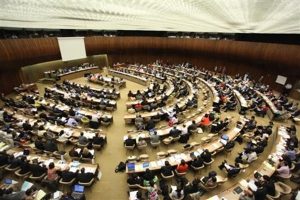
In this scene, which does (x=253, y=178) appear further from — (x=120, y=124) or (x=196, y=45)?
(x=196, y=45)

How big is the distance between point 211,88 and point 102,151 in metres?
12.4

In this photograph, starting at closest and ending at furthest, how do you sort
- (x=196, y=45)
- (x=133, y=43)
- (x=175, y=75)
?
(x=175, y=75) → (x=196, y=45) → (x=133, y=43)

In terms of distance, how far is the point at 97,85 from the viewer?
21828 millimetres

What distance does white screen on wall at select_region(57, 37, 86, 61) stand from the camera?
2182 centimetres

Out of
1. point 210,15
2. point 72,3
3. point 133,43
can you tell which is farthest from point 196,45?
point 72,3

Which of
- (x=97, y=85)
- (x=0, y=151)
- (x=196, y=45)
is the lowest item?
(x=97, y=85)

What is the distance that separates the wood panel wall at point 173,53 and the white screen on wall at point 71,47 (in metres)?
0.60

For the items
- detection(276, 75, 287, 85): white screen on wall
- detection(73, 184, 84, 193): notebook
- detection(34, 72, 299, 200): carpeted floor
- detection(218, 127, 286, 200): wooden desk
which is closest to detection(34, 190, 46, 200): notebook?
detection(73, 184, 84, 193): notebook

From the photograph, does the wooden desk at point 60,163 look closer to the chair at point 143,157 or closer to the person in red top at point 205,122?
the chair at point 143,157

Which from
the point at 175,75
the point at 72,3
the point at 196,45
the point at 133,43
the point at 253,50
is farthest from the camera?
the point at 133,43

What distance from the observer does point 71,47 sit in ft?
74.7

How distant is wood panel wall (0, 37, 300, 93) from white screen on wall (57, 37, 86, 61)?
60 cm

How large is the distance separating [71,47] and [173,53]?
1436 cm

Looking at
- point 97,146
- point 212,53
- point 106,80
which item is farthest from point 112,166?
point 212,53
